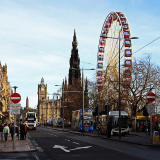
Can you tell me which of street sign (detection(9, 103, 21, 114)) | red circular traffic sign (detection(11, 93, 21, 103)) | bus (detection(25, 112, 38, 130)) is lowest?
bus (detection(25, 112, 38, 130))

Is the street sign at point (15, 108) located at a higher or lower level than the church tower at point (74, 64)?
lower

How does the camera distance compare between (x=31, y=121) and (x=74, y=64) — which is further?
(x=74, y=64)

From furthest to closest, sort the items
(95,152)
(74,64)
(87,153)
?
A: (74,64) → (95,152) → (87,153)

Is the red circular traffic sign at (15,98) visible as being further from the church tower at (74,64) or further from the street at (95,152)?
the church tower at (74,64)

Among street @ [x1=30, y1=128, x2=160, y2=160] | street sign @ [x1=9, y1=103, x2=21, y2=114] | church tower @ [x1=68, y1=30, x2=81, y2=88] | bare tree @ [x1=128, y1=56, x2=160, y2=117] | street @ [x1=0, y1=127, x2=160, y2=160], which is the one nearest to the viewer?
street @ [x1=0, y1=127, x2=160, y2=160]

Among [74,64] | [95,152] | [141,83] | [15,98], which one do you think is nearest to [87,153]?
[95,152]

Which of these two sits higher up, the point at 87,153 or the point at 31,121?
the point at 87,153

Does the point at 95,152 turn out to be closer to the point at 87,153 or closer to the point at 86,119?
the point at 87,153

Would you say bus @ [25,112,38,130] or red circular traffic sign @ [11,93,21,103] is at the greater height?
red circular traffic sign @ [11,93,21,103]

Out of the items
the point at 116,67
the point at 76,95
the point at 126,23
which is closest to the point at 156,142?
the point at 116,67

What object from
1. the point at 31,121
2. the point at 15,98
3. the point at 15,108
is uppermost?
the point at 15,98

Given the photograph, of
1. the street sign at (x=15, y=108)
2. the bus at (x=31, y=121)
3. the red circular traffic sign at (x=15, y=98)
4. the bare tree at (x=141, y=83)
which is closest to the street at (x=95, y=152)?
the street sign at (x=15, y=108)

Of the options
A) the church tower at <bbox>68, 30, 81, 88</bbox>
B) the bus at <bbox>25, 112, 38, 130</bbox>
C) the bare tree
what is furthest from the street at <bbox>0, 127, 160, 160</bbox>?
the church tower at <bbox>68, 30, 81, 88</bbox>

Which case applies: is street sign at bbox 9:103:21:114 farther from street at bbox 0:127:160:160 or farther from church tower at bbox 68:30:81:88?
church tower at bbox 68:30:81:88
